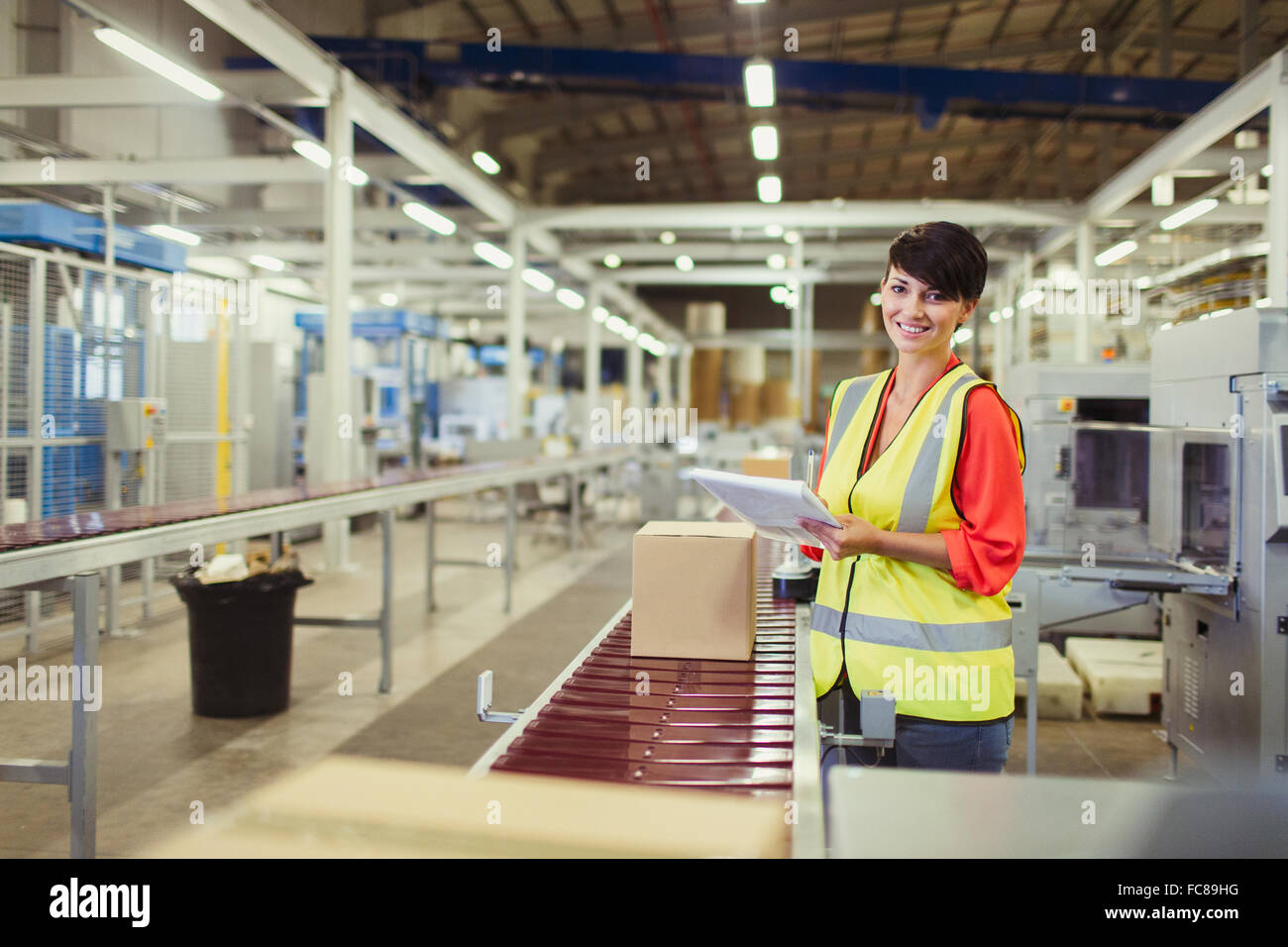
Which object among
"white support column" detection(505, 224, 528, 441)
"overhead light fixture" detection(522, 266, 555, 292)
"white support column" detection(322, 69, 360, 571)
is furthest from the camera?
"overhead light fixture" detection(522, 266, 555, 292)

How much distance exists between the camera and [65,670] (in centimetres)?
467

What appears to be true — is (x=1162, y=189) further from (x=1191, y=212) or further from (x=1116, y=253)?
(x=1116, y=253)

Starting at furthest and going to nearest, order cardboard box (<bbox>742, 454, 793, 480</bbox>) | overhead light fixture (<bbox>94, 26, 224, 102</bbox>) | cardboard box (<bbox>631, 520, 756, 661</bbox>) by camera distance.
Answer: overhead light fixture (<bbox>94, 26, 224, 102</bbox>) < cardboard box (<bbox>742, 454, 793, 480</bbox>) < cardboard box (<bbox>631, 520, 756, 661</bbox>)

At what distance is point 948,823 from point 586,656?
1.25 m

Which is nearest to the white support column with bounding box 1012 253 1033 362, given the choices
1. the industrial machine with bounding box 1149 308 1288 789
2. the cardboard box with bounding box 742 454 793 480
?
the cardboard box with bounding box 742 454 793 480

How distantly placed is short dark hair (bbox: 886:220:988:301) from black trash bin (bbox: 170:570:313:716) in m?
3.29

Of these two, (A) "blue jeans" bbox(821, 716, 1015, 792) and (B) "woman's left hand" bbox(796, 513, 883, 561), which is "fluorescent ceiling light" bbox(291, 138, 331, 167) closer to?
(B) "woman's left hand" bbox(796, 513, 883, 561)

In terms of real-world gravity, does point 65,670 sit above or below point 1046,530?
below

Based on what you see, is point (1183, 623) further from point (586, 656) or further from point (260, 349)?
point (260, 349)

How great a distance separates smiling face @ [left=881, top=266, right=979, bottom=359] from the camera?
1489 millimetres

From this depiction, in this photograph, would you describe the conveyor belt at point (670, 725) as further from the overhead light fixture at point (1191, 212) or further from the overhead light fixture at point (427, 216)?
the overhead light fixture at point (1191, 212)

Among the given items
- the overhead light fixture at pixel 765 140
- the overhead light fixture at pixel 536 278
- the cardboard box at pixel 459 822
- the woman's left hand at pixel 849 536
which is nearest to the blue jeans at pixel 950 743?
the woman's left hand at pixel 849 536
